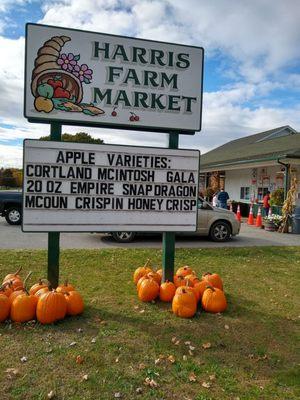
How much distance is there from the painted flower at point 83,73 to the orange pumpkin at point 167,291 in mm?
2962

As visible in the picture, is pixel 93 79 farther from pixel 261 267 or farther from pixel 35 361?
pixel 261 267

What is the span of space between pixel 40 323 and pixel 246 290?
3.32 m

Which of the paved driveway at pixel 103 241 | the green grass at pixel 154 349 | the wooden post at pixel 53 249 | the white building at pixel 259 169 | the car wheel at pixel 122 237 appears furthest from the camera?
the white building at pixel 259 169

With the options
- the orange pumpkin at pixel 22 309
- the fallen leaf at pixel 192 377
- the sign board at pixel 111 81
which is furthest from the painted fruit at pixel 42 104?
the fallen leaf at pixel 192 377

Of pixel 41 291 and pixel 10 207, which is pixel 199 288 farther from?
pixel 10 207

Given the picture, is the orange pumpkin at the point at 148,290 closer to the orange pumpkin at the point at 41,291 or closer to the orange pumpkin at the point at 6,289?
the orange pumpkin at the point at 41,291

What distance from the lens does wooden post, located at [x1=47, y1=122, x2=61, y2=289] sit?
16.4ft

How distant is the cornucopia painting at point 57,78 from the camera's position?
4.82 m

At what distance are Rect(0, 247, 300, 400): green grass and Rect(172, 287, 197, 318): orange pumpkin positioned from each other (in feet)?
0.29

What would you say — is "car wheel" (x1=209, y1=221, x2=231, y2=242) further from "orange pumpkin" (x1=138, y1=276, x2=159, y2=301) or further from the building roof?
"orange pumpkin" (x1=138, y1=276, x2=159, y2=301)

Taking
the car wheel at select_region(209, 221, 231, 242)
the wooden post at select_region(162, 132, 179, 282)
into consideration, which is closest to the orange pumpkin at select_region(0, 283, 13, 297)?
the wooden post at select_region(162, 132, 179, 282)

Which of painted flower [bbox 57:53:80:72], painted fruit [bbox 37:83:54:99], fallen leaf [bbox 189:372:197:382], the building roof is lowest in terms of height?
fallen leaf [bbox 189:372:197:382]

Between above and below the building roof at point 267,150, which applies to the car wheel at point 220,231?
below

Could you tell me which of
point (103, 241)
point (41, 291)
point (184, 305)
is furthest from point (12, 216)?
point (184, 305)
